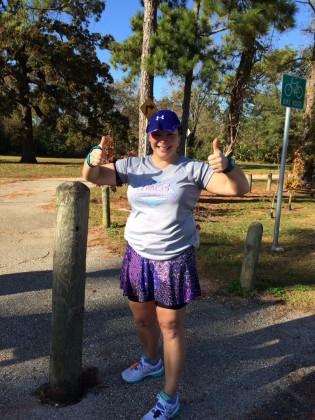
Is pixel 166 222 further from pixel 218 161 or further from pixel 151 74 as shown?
pixel 151 74

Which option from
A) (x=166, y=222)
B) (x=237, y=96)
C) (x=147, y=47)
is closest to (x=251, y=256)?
(x=166, y=222)

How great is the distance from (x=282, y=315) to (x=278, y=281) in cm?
95

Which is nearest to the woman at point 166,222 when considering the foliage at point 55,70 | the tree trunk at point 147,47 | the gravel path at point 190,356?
the gravel path at point 190,356

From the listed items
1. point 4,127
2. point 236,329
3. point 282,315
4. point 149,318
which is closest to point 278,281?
point 282,315

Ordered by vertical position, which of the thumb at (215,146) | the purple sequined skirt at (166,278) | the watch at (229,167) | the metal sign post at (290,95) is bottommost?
the purple sequined skirt at (166,278)

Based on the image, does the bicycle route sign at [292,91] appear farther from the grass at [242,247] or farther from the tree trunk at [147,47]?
the tree trunk at [147,47]

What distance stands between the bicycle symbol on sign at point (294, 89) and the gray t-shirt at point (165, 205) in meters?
4.00

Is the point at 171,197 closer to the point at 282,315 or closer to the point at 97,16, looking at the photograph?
the point at 282,315

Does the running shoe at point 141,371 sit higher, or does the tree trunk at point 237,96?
the tree trunk at point 237,96

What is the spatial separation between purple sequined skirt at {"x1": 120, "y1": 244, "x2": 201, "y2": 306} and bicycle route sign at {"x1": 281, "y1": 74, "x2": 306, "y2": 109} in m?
4.09

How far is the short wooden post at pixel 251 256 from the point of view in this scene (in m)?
4.23

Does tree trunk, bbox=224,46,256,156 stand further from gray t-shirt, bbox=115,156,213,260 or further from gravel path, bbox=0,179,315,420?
gray t-shirt, bbox=115,156,213,260

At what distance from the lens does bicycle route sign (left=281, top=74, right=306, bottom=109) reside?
550 centimetres

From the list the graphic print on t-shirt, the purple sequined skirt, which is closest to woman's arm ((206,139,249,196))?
the graphic print on t-shirt
